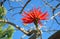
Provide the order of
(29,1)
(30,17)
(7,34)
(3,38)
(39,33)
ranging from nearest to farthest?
1. (30,17)
2. (39,33)
3. (29,1)
4. (3,38)
5. (7,34)

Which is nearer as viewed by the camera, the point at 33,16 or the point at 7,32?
the point at 33,16

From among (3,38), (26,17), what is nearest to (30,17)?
(26,17)

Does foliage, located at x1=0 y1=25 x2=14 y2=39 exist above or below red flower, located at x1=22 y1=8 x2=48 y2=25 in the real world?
below

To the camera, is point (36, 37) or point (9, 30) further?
point (9, 30)

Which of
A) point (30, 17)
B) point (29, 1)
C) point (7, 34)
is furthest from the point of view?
point (7, 34)

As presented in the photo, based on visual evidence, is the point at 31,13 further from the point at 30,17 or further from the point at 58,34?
the point at 58,34

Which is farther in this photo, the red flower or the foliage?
the foliage

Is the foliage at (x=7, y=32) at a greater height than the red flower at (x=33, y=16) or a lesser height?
lesser

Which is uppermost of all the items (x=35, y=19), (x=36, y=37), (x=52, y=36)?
(x=35, y=19)

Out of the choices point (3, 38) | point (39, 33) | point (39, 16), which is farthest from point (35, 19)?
point (3, 38)

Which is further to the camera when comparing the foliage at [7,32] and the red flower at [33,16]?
the foliage at [7,32]

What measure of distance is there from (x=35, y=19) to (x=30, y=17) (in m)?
0.15

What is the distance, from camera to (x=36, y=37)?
3439mm

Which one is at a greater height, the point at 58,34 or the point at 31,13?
the point at 31,13
